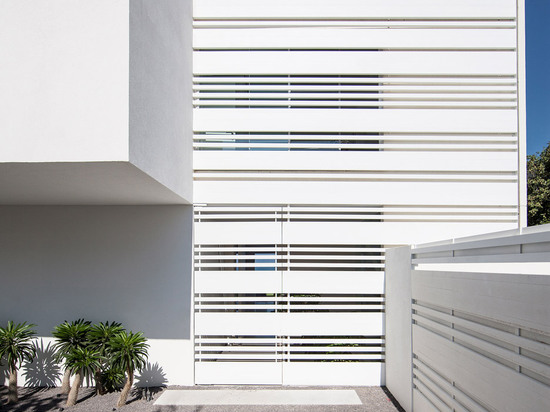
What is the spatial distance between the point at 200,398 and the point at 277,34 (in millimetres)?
5528

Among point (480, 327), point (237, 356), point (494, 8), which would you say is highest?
point (494, 8)

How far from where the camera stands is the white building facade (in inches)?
219

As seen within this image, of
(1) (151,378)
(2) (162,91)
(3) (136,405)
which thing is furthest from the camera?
(1) (151,378)

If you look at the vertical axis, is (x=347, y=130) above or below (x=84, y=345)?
above

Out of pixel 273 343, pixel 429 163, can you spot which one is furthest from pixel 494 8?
pixel 273 343

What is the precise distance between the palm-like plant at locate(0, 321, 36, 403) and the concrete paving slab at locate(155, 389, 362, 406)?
6.48 ft

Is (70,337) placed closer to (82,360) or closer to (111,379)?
(82,360)

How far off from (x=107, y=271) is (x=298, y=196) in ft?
10.4

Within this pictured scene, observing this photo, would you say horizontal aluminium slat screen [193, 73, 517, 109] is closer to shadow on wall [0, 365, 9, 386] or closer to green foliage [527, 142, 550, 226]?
shadow on wall [0, 365, 9, 386]

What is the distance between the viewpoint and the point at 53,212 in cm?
569

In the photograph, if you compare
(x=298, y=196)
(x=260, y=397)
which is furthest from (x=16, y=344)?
(x=298, y=196)

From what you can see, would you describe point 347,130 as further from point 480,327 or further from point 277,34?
point 480,327

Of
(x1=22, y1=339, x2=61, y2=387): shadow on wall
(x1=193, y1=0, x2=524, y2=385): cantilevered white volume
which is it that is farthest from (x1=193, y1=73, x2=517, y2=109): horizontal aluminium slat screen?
(x1=22, y1=339, x2=61, y2=387): shadow on wall

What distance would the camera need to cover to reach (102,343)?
504 cm
